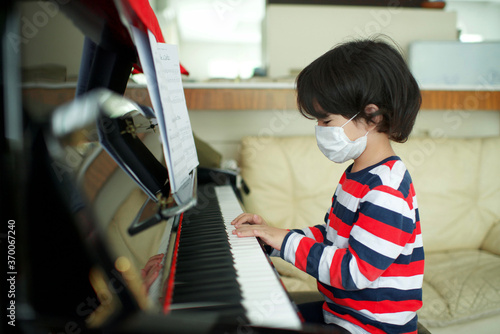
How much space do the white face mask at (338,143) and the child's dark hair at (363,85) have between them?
4 centimetres

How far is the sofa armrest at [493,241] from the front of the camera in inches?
68.5

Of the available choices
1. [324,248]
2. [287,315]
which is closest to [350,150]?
[324,248]

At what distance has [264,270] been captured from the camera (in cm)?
60

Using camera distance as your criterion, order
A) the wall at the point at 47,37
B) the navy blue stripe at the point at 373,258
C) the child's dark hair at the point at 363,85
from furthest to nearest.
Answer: the child's dark hair at the point at 363,85, the navy blue stripe at the point at 373,258, the wall at the point at 47,37

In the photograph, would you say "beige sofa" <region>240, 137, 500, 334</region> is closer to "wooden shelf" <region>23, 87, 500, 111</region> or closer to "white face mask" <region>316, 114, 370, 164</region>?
"wooden shelf" <region>23, 87, 500, 111</region>

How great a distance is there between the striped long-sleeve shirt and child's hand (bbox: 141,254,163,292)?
0.29 m

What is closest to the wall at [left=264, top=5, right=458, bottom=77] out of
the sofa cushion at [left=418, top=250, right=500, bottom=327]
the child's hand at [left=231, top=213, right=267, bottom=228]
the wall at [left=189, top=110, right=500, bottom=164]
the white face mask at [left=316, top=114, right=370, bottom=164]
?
the wall at [left=189, top=110, right=500, bottom=164]

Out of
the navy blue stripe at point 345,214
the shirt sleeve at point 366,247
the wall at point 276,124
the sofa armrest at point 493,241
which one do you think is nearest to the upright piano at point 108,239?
the shirt sleeve at point 366,247

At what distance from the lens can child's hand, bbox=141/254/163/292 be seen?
21.5 inches

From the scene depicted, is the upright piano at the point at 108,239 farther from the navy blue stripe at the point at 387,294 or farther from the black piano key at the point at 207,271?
the navy blue stripe at the point at 387,294

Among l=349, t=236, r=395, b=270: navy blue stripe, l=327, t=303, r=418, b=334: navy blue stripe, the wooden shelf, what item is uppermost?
the wooden shelf

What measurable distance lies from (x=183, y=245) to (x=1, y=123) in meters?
0.43

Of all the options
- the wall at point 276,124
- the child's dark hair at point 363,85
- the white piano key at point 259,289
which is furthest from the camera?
the wall at point 276,124

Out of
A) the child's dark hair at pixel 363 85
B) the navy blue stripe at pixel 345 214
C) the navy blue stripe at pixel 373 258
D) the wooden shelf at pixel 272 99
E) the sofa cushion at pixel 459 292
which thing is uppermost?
the child's dark hair at pixel 363 85
